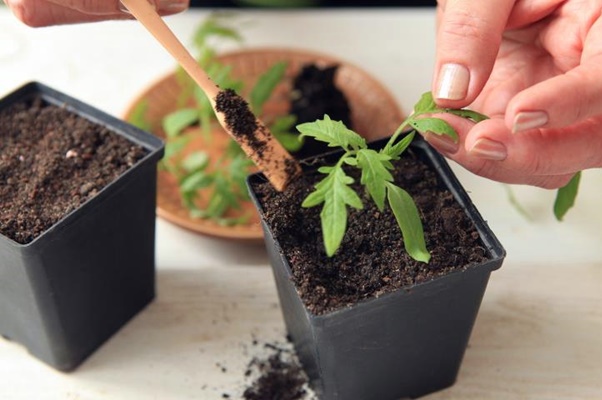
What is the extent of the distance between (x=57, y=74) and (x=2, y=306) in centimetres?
57

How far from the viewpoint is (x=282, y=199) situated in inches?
31.1

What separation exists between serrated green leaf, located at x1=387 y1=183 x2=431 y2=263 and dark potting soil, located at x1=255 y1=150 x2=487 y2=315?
1.1 inches

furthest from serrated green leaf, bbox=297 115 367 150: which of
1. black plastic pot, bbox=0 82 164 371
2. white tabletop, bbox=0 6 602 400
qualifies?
white tabletop, bbox=0 6 602 400

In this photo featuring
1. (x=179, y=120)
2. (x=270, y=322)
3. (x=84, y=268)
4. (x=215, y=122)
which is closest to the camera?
(x=84, y=268)

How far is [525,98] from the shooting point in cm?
67

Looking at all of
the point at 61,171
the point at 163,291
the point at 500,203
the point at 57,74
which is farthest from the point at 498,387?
the point at 57,74

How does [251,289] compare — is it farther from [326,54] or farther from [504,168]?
[326,54]

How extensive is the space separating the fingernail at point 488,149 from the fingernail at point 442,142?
0.13 ft

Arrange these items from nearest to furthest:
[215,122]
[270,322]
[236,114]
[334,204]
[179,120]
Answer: [334,204], [236,114], [270,322], [179,120], [215,122]

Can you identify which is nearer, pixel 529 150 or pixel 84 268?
pixel 529 150

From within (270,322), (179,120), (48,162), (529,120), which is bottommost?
(270,322)

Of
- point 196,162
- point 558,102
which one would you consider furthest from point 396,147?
point 196,162

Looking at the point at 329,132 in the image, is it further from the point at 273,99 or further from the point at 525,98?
the point at 273,99

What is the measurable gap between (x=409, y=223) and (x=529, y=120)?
143 millimetres
